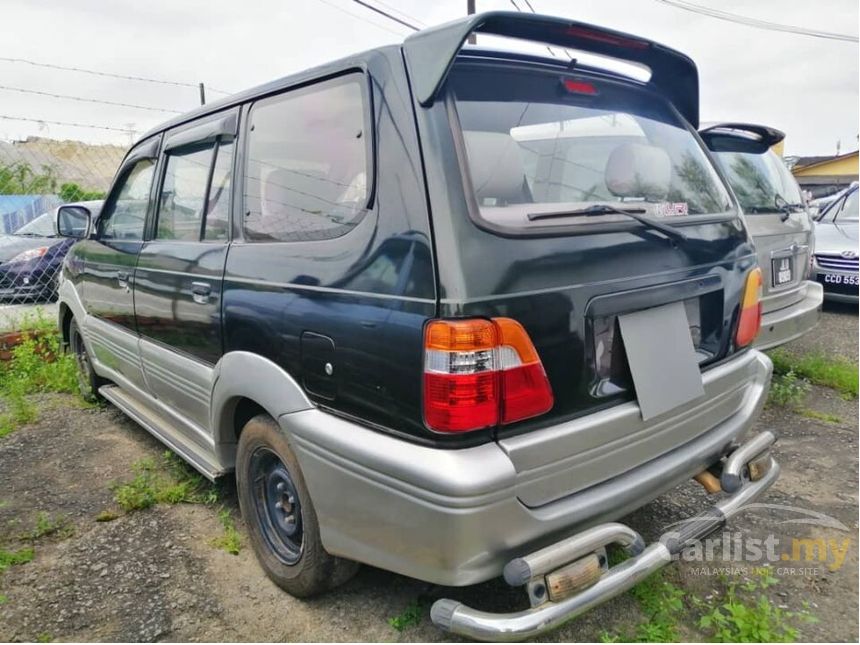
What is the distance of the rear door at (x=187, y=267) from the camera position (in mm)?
2676

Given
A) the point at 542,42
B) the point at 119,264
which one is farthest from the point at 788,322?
the point at 119,264

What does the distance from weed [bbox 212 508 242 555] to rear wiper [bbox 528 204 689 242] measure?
2011 millimetres

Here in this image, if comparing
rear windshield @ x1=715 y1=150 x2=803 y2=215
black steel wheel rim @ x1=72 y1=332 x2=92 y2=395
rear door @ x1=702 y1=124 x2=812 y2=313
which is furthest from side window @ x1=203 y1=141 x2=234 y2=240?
rear windshield @ x1=715 y1=150 x2=803 y2=215

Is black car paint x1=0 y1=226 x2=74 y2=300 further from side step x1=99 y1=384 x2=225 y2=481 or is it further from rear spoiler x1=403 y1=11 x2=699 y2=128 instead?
rear spoiler x1=403 y1=11 x2=699 y2=128

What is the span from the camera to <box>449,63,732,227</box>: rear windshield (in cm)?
192

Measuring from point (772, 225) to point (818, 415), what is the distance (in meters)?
1.42

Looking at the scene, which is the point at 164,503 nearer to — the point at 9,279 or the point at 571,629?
the point at 571,629

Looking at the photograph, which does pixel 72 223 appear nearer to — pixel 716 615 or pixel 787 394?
pixel 716 615

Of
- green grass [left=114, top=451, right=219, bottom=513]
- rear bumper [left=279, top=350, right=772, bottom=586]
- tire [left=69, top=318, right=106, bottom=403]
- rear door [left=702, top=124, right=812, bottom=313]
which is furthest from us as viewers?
tire [left=69, top=318, right=106, bottom=403]

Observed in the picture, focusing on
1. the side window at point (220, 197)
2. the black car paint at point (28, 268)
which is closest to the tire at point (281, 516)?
the side window at point (220, 197)

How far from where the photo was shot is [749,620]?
217 centimetres

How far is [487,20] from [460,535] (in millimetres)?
1489

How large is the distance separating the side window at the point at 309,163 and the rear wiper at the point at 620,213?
1.92 ft

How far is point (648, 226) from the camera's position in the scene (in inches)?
83.5
